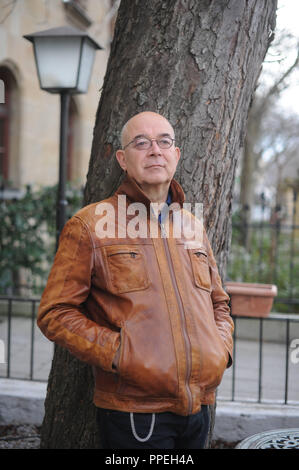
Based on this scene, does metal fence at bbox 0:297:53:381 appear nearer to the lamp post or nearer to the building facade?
the lamp post

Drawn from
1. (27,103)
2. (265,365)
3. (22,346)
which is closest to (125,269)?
(265,365)

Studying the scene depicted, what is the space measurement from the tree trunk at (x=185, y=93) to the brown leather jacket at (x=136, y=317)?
2.41 feet

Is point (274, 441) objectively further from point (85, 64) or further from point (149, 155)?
point (85, 64)

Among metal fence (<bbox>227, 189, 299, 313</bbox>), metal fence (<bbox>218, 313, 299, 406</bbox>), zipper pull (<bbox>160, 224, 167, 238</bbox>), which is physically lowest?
metal fence (<bbox>218, 313, 299, 406</bbox>)

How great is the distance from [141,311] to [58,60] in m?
3.58

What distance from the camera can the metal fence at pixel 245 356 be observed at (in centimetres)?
457

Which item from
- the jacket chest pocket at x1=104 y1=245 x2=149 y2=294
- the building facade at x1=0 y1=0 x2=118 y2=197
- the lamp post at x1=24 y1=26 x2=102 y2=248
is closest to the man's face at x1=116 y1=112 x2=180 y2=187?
the jacket chest pocket at x1=104 y1=245 x2=149 y2=294

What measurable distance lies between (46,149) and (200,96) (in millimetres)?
8991

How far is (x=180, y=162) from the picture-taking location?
8.95 ft

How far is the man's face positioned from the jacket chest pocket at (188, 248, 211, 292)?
33cm

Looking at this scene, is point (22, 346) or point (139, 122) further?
point (22, 346)

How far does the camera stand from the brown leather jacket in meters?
Answer: 1.89

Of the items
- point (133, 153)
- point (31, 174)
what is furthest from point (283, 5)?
point (31, 174)

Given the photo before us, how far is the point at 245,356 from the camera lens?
236 inches
